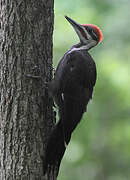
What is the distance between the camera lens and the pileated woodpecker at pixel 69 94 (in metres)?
3.63

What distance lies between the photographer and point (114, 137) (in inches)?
308

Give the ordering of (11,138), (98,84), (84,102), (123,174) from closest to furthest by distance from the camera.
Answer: (11,138)
(84,102)
(98,84)
(123,174)

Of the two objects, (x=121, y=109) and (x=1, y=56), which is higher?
(x=1, y=56)

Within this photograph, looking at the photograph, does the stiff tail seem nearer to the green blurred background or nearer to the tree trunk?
the tree trunk

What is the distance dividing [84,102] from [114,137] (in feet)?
13.2

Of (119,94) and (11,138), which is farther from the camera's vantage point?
(119,94)

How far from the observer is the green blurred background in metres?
7.53

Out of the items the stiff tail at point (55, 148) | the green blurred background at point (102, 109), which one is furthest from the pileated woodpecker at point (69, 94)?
the green blurred background at point (102, 109)

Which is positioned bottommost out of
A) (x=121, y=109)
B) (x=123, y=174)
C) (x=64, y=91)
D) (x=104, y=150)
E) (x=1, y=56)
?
(x=123, y=174)

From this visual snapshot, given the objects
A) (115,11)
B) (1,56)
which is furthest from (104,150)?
(1,56)

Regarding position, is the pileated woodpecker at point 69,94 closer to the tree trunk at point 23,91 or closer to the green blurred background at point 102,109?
the tree trunk at point 23,91

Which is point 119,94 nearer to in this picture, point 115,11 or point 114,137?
point 114,137

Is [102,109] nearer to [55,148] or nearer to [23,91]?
[55,148]

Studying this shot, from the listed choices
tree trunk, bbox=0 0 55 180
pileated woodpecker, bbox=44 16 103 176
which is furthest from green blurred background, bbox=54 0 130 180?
tree trunk, bbox=0 0 55 180
